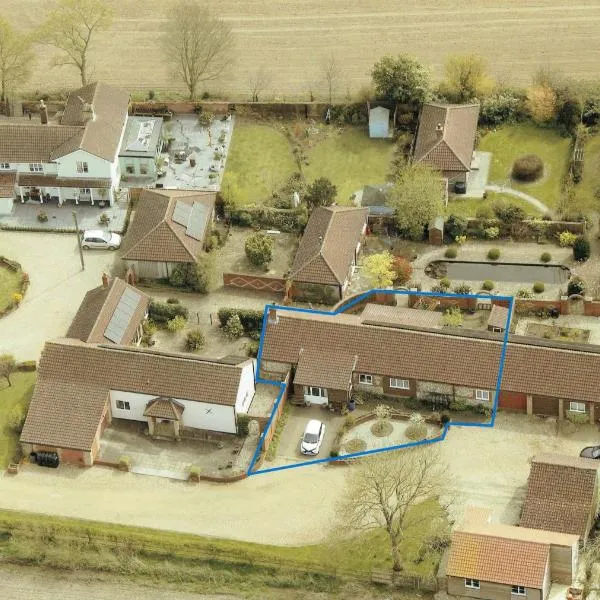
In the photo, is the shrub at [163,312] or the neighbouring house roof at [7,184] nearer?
the shrub at [163,312]

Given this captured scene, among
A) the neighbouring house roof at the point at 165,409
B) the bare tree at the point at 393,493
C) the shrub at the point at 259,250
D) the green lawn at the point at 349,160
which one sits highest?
the green lawn at the point at 349,160

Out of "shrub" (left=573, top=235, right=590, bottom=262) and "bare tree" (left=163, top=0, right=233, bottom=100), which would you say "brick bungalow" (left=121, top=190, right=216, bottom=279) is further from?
"shrub" (left=573, top=235, right=590, bottom=262)

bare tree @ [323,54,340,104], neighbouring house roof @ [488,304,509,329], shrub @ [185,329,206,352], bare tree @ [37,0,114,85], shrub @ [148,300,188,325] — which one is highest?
bare tree @ [323,54,340,104]

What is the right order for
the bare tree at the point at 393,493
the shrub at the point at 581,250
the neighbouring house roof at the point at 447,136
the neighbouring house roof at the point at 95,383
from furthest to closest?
1. the neighbouring house roof at the point at 447,136
2. the shrub at the point at 581,250
3. the neighbouring house roof at the point at 95,383
4. the bare tree at the point at 393,493

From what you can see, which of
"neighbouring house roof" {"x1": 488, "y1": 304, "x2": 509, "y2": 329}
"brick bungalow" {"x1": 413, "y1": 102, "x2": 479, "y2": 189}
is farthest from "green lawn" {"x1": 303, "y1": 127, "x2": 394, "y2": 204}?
"neighbouring house roof" {"x1": 488, "y1": 304, "x2": 509, "y2": 329}

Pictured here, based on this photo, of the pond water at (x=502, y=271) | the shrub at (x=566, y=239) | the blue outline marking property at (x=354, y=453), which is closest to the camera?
the blue outline marking property at (x=354, y=453)

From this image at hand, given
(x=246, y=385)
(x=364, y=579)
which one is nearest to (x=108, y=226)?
(x=246, y=385)

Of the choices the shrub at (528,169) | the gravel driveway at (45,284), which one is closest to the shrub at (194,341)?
the gravel driveway at (45,284)

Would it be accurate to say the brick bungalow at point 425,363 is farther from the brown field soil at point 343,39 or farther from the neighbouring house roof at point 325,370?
the brown field soil at point 343,39
